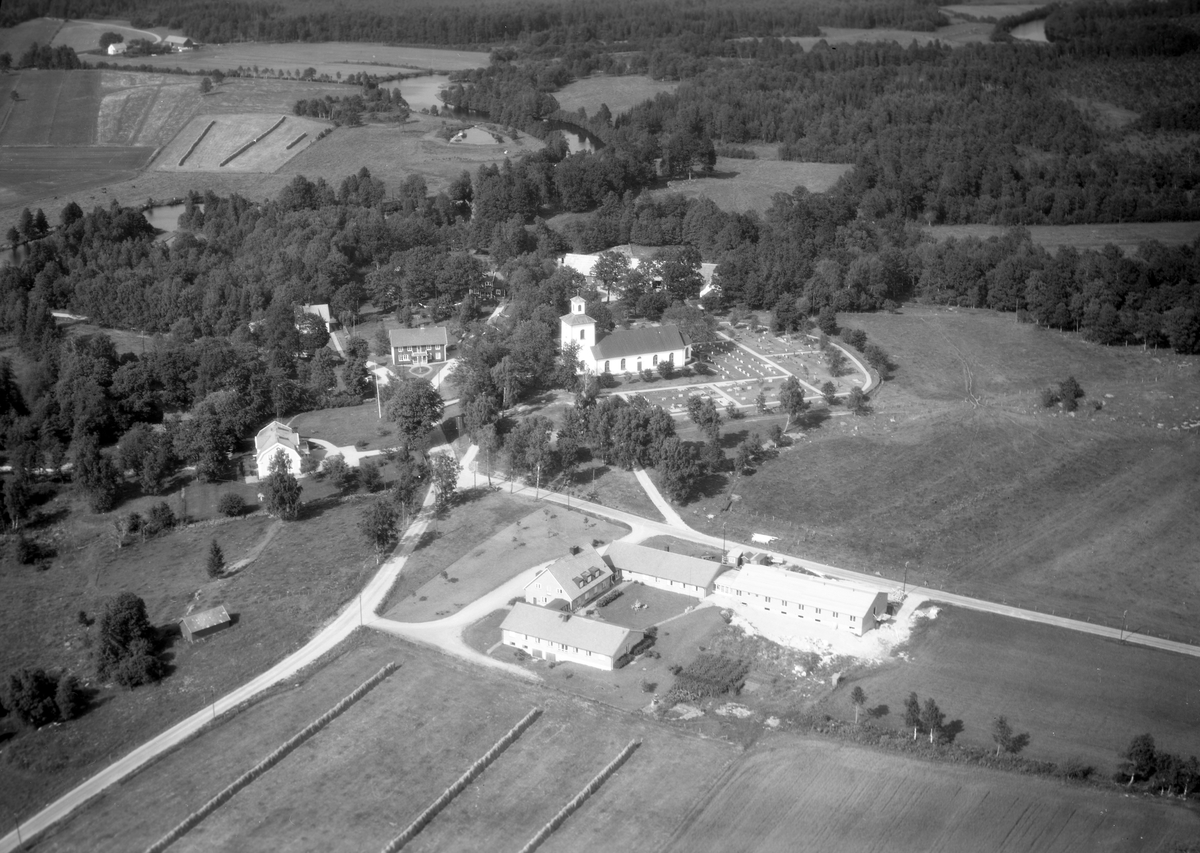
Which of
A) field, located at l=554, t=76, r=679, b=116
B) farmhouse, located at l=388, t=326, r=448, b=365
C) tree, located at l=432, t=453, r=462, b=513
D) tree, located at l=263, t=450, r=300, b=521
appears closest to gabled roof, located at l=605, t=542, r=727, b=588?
tree, located at l=432, t=453, r=462, b=513

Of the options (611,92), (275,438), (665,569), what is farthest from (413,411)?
(611,92)

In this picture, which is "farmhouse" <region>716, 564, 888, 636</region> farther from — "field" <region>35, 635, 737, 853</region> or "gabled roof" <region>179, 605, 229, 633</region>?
"gabled roof" <region>179, 605, 229, 633</region>

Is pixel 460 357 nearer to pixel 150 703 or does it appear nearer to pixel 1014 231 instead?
pixel 150 703

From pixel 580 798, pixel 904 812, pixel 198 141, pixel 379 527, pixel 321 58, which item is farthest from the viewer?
pixel 321 58

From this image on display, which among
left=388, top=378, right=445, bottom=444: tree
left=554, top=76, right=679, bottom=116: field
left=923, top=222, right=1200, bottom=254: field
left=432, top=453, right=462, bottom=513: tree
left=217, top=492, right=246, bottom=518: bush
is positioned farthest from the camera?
left=554, top=76, right=679, bottom=116: field

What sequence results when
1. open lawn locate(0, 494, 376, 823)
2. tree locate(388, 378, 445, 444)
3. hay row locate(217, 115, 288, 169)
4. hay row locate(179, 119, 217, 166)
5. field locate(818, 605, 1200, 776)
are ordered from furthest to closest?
hay row locate(179, 119, 217, 166)
hay row locate(217, 115, 288, 169)
tree locate(388, 378, 445, 444)
field locate(818, 605, 1200, 776)
open lawn locate(0, 494, 376, 823)

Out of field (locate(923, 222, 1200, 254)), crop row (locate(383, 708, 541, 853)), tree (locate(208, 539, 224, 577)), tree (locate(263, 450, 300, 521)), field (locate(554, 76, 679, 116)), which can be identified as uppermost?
field (locate(554, 76, 679, 116))

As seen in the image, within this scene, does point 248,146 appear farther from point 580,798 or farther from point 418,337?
point 580,798
